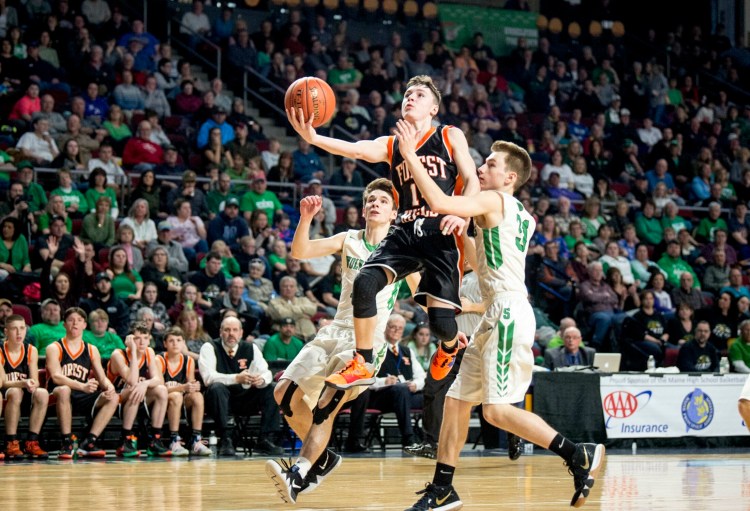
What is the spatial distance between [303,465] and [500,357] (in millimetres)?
1373

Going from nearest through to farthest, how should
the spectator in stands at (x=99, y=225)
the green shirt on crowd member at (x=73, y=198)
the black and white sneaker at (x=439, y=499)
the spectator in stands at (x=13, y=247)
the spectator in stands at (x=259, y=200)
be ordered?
the black and white sneaker at (x=439, y=499) < the spectator in stands at (x=13, y=247) < the spectator in stands at (x=99, y=225) < the green shirt on crowd member at (x=73, y=198) < the spectator in stands at (x=259, y=200)

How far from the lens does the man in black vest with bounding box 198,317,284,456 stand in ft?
36.9

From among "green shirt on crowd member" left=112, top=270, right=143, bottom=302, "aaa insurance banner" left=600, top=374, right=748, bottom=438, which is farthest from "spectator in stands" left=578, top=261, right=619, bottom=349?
"green shirt on crowd member" left=112, top=270, right=143, bottom=302

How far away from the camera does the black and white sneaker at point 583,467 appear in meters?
5.89

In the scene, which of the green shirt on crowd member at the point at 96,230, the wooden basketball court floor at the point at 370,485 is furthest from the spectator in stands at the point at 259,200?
the wooden basketball court floor at the point at 370,485

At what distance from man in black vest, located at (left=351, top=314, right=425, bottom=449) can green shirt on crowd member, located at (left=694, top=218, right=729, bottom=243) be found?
25.2 feet

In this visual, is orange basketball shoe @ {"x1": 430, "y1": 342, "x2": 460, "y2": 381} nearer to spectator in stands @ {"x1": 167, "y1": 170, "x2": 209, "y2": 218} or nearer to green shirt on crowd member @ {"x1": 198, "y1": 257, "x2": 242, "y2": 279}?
green shirt on crowd member @ {"x1": 198, "y1": 257, "x2": 242, "y2": 279}

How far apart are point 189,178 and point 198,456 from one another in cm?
456

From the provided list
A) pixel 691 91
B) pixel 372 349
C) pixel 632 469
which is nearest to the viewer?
pixel 372 349

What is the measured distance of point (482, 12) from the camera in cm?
2330

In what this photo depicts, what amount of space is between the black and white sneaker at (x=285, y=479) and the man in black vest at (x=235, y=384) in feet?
16.2

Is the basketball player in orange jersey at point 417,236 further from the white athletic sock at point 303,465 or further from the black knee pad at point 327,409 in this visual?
the white athletic sock at point 303,465

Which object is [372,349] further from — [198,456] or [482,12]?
[482,12]

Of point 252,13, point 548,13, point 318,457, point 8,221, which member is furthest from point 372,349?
point 548,13
